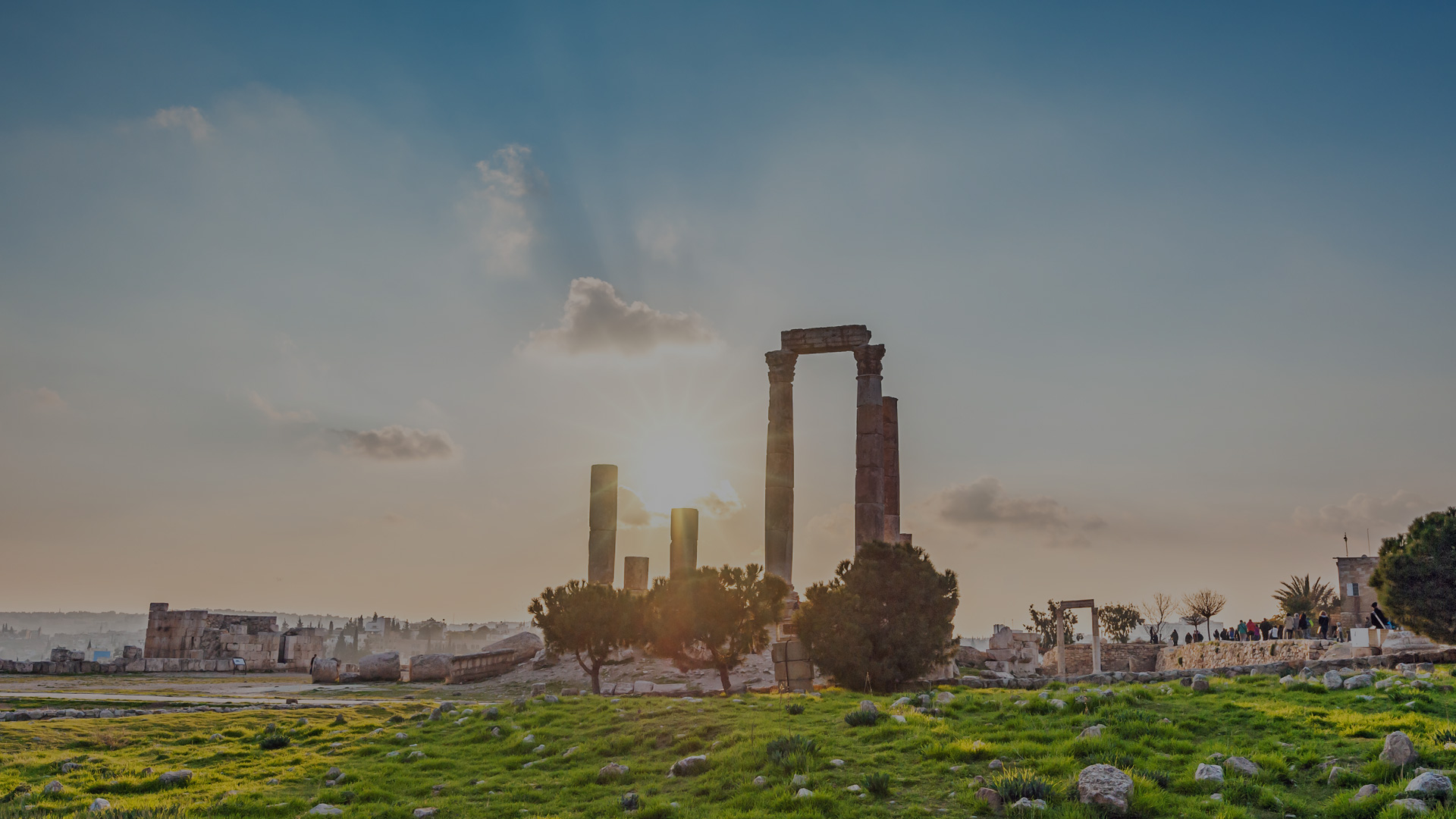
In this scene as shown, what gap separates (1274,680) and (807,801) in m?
10.1

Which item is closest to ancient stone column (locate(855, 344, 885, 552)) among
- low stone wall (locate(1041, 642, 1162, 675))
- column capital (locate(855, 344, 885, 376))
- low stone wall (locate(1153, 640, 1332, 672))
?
column capital (locate(855, 344, 885, 376))

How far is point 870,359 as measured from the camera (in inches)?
1328

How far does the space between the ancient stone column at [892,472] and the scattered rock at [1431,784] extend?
26696mm

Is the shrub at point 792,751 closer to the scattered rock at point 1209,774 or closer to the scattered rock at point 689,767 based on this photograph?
the scattered rock at point 689,767

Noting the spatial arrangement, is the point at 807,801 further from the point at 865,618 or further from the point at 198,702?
the point at 198,702

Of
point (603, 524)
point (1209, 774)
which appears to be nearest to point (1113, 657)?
point (603, 524)

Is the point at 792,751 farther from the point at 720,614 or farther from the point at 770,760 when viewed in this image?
the point at 720,614

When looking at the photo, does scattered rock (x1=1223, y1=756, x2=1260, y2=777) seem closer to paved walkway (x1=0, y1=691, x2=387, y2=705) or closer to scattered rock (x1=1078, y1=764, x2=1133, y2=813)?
scattered rock (x1=1078, y1=764, x2=1133, y2=813)

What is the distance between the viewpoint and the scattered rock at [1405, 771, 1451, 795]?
25.9 feet

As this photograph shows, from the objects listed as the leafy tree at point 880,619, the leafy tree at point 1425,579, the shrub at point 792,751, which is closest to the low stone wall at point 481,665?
the leafy tree at point 880,619

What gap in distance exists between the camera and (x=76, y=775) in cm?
1244

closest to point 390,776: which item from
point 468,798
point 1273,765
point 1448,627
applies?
point 468,798

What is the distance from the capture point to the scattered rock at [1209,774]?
8.95 m

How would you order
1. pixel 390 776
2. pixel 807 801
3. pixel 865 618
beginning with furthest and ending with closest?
pixel 865 618 < pixel 390 776 < pixel 807 801
